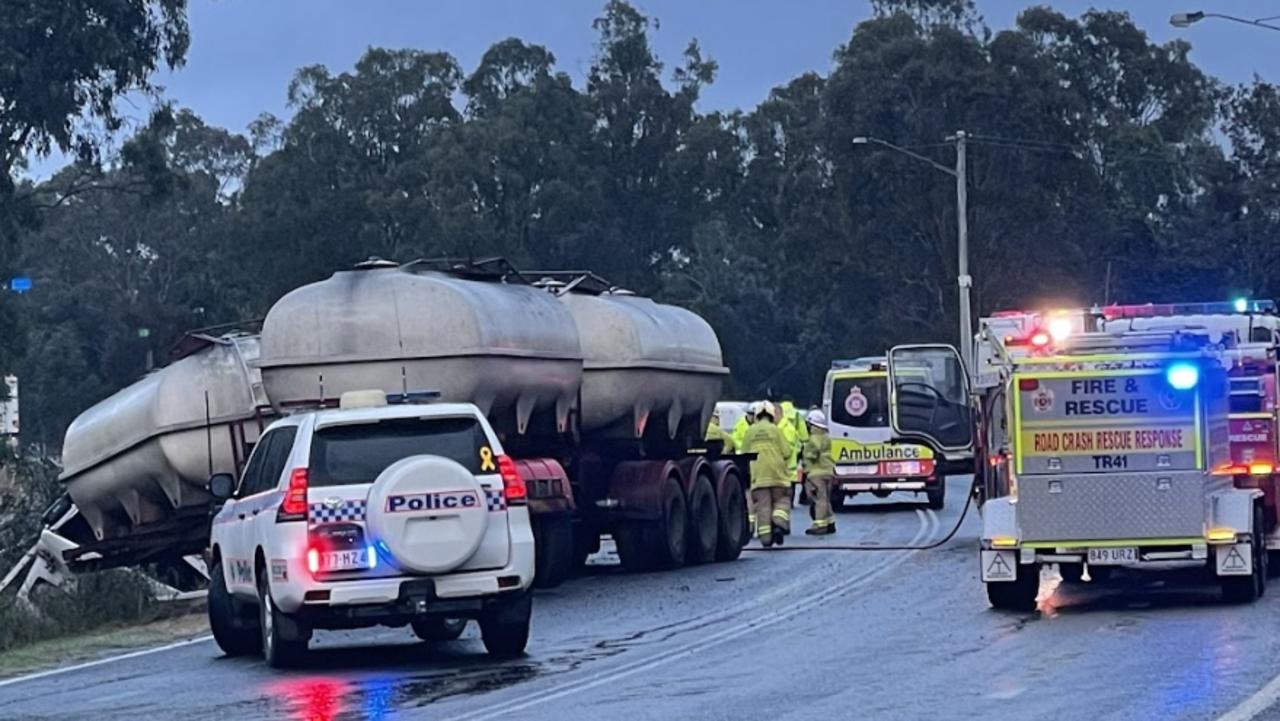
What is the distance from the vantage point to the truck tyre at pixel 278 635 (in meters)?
15.4

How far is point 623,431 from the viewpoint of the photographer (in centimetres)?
2581

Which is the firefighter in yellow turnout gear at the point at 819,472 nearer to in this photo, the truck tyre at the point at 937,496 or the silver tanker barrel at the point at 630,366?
the silver tanker barrel at the point at 630,366

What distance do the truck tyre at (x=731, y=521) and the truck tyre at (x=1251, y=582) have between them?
9156 millimetres

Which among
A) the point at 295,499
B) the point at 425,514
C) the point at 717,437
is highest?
the point at 717,437

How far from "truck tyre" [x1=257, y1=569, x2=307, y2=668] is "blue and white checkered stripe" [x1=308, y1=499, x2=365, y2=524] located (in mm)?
786

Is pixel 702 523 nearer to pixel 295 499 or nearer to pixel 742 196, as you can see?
pixel 295 499

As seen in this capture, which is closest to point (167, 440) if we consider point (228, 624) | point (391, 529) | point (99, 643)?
point (99, 643)

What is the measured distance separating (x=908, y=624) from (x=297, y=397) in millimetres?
6688

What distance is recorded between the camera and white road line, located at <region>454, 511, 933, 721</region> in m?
12.7

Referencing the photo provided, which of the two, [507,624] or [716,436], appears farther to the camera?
[716,436]

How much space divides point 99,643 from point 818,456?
12.6 meters

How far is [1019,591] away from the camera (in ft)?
59.0

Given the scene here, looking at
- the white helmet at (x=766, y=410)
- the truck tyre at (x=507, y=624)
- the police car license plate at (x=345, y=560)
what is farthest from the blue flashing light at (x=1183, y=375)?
the white helmet at (x=766, y=410)

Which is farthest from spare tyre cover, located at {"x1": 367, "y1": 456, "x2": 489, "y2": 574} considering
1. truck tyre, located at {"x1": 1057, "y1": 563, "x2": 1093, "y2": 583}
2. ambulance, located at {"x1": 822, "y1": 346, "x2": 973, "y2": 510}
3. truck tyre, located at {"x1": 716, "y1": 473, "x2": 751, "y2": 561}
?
ambulance, located at {"x1": 822, "y1": 346, "x2": 973, "y2": 510}
